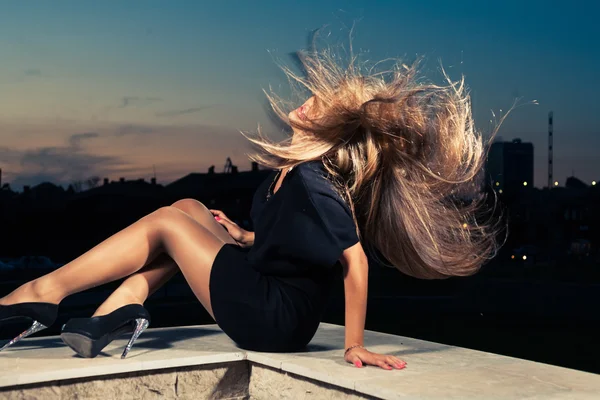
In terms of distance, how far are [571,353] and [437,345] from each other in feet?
45.7

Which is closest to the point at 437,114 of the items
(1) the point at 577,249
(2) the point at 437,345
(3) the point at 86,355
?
(2) the point at 437,345

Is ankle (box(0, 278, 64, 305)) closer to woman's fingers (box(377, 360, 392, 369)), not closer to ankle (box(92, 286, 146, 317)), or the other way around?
ankle (box(92, 286, 146, 317))

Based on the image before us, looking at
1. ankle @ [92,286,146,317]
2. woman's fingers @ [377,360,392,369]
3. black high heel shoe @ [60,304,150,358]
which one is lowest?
woman's fingers @ [377,360,392,369]

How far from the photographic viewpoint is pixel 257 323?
346cm

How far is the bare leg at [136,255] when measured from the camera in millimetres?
3492

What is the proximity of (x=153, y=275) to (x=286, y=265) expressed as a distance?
691 millimetres

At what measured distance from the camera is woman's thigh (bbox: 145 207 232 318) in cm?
352

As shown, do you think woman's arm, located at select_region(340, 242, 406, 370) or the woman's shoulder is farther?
the woman's shoulder

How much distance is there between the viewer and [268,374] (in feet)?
11.5

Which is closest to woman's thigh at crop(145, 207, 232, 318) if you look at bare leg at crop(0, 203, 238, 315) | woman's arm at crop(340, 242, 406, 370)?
bare leg at crop(0, 203, 238, 315)

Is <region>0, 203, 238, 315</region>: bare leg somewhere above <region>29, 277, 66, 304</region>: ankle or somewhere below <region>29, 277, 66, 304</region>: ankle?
above

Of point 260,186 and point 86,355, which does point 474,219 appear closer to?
point 260,186

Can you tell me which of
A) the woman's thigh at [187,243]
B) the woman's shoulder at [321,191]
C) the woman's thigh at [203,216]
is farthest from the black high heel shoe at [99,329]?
the woman's shoulder at [321,191]

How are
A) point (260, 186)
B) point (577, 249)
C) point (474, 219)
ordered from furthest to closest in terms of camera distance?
point (577, 249)
point (474, 219)
point (260, 186)
